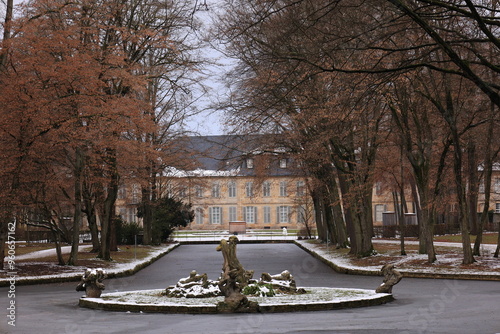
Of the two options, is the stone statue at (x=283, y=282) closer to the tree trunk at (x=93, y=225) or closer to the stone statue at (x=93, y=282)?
the stone statue at (x=93, y=282)

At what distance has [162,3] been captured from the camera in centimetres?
3466

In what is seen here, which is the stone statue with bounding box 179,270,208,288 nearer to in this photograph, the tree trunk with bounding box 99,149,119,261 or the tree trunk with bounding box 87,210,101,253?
the tree trunk with bounding box 99,149,119,261

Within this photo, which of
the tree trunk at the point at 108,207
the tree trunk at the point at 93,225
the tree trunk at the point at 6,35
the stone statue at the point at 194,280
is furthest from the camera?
the tree trunk at the point at 93,225

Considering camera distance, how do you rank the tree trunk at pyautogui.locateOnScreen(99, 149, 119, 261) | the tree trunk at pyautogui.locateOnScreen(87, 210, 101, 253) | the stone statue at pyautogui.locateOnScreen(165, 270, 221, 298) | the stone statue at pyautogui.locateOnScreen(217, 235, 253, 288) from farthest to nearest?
1. the tree trunk at pyautogui.locateOnScreen(87, 210, 101, 253)
2. the tree trunk at pyautogui.locateOnScreen(99, 149, 119, 261)
3. the stone statue at pyautogui.locateOnScreen(165, 270, 221, 298)
4. the stone statue at pyautogui.locateOnScreen(217, 235, 253, 288)

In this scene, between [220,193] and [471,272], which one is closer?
[471,272]

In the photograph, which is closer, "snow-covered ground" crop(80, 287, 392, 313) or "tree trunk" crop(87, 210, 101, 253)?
"snow-covered ground" crop(80, 287, 392, 313)

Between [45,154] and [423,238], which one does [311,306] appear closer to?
[45,154]

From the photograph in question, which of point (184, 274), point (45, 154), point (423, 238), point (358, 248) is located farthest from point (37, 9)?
point (423, 238)

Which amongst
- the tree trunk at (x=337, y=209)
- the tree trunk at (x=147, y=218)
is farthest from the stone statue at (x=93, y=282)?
the tree trunk at (x=147, y=218)

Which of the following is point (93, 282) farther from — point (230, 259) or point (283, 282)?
point (283, 282)

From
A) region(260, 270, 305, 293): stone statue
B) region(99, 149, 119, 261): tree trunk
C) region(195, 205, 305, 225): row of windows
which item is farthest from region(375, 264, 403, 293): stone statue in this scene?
region(195, 205, 305, 225): row of windows

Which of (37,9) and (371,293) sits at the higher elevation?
(37,9)

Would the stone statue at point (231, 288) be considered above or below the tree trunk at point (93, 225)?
below

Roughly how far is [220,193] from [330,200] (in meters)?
49.2
